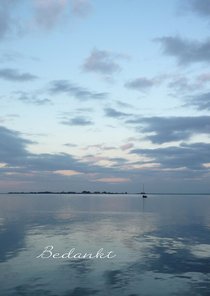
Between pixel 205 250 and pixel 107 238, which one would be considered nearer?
pixel 205 250

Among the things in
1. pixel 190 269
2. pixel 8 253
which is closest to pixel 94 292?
pixel 190 269

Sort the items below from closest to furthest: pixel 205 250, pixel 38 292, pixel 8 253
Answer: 1. pixel 38 292
2. pixel 8 253
3. pixel 205 250

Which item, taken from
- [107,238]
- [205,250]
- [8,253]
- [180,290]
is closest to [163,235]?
[107,238]

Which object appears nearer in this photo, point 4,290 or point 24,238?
point 4,290

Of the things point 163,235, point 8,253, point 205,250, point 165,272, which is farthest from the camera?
point 163,235

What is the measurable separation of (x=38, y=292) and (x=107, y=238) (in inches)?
1038

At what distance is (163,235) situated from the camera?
181 ft

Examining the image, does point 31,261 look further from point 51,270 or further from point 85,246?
point 85,246

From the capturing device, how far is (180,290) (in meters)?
26.6

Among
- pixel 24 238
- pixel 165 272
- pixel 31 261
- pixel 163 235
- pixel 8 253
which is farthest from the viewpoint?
pixel 163 235

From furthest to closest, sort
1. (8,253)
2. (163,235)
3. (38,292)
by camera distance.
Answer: (163,235)
(8,253)
(38,292)

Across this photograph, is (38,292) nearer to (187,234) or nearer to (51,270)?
(51,270)

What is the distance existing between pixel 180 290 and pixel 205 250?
17.4m

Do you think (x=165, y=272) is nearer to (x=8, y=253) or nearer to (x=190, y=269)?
(x=190, y=269)
